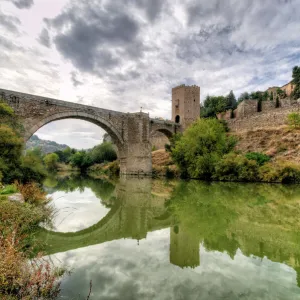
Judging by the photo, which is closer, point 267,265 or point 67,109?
point 267,265

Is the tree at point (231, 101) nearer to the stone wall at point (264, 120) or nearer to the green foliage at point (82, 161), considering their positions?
the stone wall at point (264, 120)

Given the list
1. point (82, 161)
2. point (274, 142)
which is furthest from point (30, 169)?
point (82, 161)

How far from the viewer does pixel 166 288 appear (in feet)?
9.62

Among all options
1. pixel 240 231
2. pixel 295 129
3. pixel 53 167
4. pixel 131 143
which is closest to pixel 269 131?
pixel 295 129

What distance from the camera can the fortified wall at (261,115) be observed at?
2412 centimetres

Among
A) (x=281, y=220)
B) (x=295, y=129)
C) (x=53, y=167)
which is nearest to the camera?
(x=281, y=220)

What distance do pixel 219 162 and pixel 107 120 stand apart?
1067cm

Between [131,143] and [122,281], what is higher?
[131,143]

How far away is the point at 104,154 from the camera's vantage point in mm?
38281

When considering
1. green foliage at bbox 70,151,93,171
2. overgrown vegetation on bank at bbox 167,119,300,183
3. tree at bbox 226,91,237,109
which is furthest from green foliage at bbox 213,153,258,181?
tree at bbox 226,91,237,109

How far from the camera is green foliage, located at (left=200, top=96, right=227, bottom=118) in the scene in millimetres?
40719

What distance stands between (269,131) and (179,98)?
570 inches

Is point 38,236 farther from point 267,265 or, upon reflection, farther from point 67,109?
point 67,109

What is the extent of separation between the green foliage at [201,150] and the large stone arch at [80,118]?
20.4 ft
